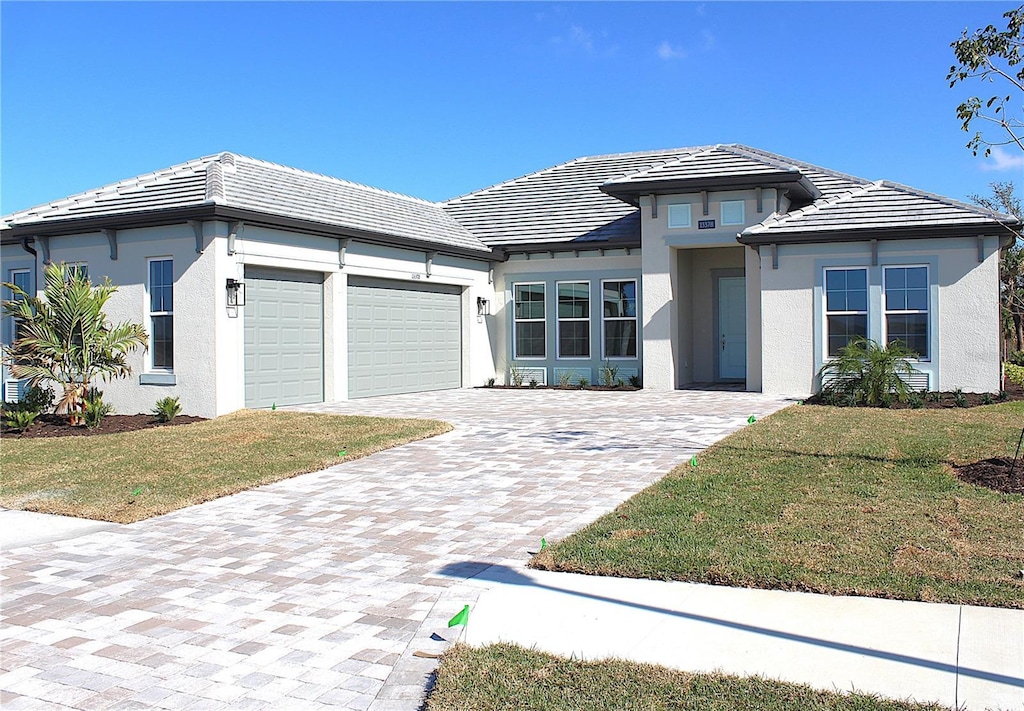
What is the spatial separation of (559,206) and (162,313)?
1134cm

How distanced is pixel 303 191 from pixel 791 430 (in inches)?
431

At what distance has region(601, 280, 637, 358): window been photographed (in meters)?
21.1

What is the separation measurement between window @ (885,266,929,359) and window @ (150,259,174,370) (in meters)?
13.4

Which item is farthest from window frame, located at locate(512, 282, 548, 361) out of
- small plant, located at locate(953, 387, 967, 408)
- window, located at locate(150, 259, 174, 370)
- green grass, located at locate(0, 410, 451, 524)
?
small plant, located at locate(953, 387, 967, 408)

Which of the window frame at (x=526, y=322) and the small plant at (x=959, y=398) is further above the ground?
the window frame at (x=526, y=322)

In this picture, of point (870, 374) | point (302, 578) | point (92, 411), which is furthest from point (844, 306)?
point (302, 578)

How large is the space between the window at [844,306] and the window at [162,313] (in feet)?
40.6

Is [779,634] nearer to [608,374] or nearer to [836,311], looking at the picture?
[836,311]

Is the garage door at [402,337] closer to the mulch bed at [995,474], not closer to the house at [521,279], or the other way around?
the house at [521,279]

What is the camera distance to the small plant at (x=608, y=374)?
20984 millimetres

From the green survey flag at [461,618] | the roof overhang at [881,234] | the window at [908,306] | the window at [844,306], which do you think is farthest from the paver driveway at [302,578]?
the window at [908,306]

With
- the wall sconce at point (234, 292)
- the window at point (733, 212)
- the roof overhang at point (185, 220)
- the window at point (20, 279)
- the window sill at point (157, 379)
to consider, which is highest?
the window at point (733, 212)

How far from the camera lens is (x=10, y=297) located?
1809 centimetres

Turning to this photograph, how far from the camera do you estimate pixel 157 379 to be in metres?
15.7
